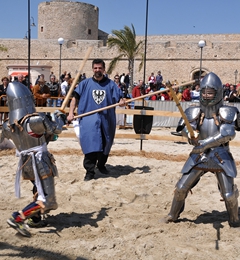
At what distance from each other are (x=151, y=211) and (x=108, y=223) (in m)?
→ 0.72

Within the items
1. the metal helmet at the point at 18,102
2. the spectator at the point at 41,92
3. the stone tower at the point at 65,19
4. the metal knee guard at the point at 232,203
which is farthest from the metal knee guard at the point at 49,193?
the stone tower at the point at 65,19

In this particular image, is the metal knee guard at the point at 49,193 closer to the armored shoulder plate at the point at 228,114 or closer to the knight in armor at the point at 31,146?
the knight in armor at the point at 31,146

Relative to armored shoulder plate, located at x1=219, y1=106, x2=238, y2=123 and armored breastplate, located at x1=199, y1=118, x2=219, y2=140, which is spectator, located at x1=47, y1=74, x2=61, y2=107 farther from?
armored shoulder plate, located at x1=219, y1=106, x2=238, y2=123

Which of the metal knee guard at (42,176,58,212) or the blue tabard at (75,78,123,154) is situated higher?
the blue tabard at (75,78,123,154)

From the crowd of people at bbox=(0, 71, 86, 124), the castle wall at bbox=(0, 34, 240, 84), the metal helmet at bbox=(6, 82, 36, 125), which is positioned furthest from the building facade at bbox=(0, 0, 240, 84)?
the metal helmet at bbox=(6, 82, 36, 125)

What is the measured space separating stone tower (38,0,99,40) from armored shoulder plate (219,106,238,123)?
40.7 meters

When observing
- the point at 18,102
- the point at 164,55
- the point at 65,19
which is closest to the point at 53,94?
the point at 18,102

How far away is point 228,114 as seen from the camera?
4.02m

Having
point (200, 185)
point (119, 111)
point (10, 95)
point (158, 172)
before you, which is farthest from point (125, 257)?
point (119, 111)

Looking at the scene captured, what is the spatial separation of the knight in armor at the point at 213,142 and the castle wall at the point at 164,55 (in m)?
27.7

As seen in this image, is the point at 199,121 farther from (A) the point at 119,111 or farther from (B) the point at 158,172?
(A) the point at 119,111

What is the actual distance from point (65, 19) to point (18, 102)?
1604 inches

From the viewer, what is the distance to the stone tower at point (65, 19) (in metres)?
42.6

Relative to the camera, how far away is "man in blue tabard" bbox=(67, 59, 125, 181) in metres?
5.95
